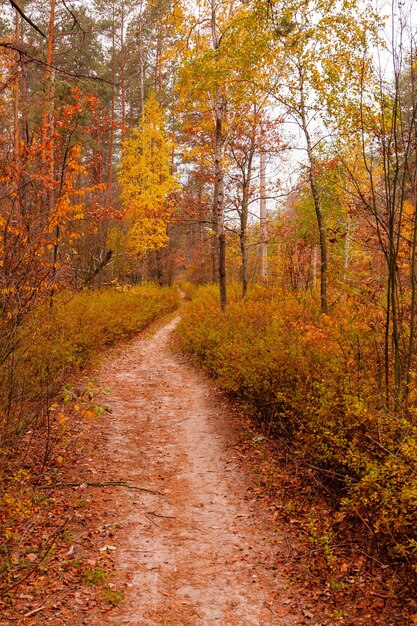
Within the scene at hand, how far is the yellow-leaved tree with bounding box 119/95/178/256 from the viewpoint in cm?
1730

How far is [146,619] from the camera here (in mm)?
3188

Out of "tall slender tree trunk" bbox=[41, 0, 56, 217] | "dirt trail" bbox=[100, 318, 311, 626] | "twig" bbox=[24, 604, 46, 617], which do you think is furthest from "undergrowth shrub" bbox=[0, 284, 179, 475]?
"tall slender tree trunk" bbox=[41, 0, 56, 217]

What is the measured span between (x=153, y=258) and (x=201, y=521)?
2106 cm

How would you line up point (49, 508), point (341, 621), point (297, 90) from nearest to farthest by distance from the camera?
point (341, 621) → point (49, 508) → point (297, 90)

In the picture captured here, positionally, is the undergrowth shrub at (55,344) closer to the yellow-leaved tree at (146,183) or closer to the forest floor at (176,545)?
the forest floor at (176,545)

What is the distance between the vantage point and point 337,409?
466 centimetres

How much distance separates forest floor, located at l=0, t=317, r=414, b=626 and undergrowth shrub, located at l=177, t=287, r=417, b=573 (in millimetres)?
522

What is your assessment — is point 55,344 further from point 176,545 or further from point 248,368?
point 176,545

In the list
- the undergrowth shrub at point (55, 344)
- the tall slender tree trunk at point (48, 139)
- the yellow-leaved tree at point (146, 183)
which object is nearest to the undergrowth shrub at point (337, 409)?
the undergrowth shrub at point (55, 344)

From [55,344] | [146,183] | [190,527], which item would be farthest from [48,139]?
[146,183]

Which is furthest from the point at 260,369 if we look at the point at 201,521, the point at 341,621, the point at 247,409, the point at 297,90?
the point at 297,90

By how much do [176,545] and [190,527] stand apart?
331mm

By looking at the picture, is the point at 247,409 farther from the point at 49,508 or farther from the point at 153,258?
the point at 153,258

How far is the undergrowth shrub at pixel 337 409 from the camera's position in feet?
11.3
